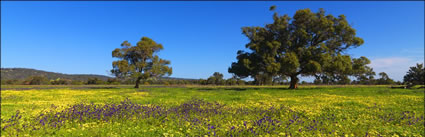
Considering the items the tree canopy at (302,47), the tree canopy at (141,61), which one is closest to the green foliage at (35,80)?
the tree canopy at (141,61)

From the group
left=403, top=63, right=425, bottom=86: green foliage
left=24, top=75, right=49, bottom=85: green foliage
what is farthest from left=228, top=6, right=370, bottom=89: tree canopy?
left=24, top=75, right=49, bottom=85: green foliage

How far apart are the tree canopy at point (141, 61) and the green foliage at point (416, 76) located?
150 ft

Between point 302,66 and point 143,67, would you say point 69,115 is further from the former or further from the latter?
point 143,67

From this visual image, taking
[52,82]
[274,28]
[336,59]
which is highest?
[274,28]

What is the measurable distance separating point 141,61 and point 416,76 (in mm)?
53028

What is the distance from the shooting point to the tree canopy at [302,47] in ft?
113

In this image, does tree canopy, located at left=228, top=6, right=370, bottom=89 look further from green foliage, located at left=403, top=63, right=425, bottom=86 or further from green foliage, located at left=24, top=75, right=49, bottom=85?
green foliage, located at left=24, top=75, right=49, bottom=85

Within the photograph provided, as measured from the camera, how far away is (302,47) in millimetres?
37312

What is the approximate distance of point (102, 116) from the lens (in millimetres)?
8797

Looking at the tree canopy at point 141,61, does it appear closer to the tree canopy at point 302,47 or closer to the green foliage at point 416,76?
the tree canopy at point 302,47

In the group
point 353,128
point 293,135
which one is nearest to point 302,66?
point 353,128

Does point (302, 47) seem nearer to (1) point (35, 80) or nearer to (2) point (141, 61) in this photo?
(2) point (141, 61)

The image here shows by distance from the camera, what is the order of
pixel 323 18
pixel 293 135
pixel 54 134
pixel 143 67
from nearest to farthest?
1. pixel 293 135
2. pixel 54 134
3. pixel 323 18
4. pixel 143 67

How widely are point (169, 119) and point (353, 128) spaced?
653cm
